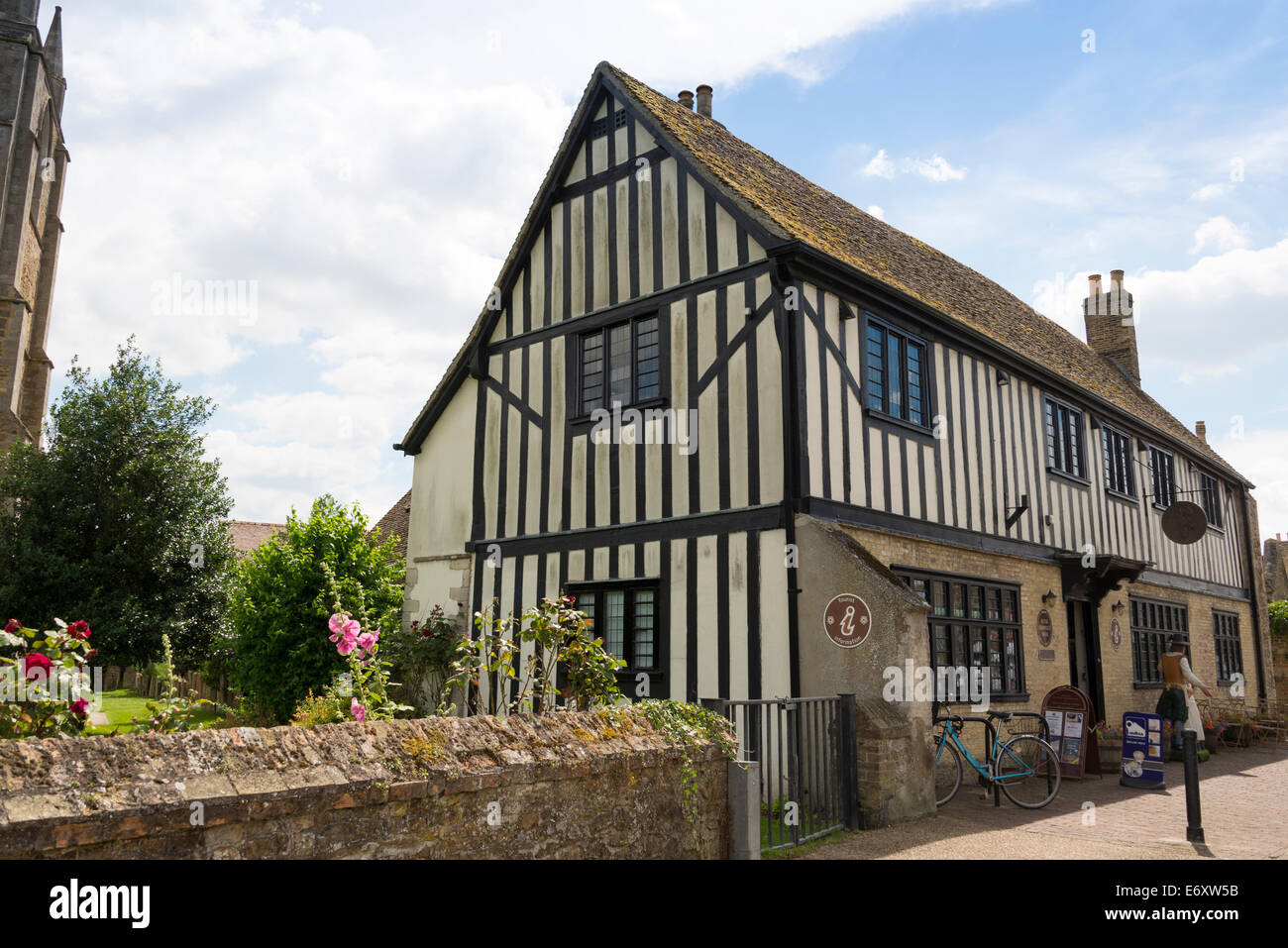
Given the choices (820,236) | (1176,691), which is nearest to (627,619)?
(820,236)

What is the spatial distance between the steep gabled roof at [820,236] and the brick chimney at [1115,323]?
5.52 meters

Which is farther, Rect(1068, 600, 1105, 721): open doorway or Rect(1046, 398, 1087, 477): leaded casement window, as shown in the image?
Rect(1068, 600, 1105, 721): open doorway

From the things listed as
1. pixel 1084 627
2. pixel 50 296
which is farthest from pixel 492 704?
pixel 50 296

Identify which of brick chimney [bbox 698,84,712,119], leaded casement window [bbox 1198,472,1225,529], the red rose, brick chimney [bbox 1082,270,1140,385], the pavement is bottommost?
the pavement

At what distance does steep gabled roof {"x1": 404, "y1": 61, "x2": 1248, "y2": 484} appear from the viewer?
11180 millimetres

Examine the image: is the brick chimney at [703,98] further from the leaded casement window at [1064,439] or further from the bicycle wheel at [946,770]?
the bicycle wheel at [946,770]

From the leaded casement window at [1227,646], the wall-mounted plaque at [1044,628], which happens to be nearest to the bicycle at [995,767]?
the wall-mounted plaque at [1044,628]

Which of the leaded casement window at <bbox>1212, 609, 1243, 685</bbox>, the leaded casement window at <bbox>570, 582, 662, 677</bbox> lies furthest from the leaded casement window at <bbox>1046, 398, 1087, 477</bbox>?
the leaded casement window at <bbox>1212, 609, 1243, 685</bbox>

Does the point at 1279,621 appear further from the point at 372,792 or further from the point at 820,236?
the point at 372,792

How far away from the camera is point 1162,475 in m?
18.7

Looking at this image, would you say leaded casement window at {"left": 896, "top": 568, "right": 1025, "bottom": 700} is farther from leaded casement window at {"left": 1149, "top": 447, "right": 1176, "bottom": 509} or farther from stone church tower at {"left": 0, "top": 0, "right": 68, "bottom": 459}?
stone church tower at {"left": 0, "top": 0, "right": 68, "bottom": 459}

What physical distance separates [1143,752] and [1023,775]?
8.55 feet

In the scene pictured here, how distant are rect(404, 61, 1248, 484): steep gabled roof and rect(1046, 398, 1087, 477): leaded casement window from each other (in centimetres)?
51

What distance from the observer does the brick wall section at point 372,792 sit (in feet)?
11.4
